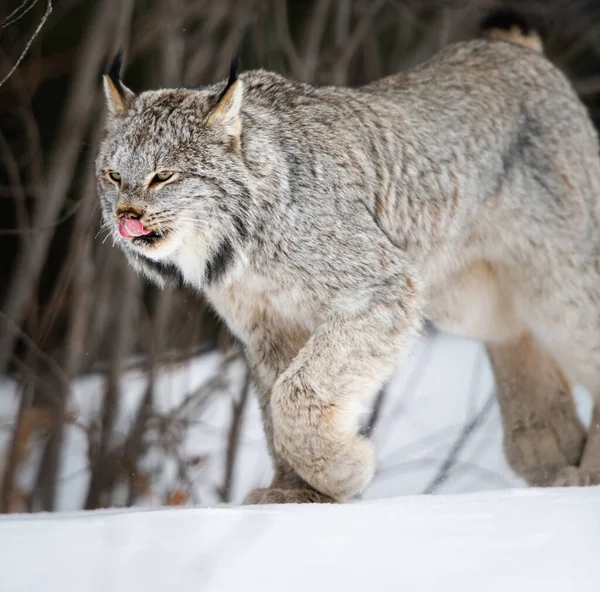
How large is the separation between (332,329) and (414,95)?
117 cm

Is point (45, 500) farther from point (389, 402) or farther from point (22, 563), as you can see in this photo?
point (22, 563)

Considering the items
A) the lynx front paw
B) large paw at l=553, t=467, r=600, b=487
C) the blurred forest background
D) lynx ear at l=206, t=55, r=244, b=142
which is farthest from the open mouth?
large paw at l=553, t=467, r=600, b=487

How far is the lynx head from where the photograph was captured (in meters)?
3.52

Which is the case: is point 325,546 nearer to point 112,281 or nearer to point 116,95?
point 116,95

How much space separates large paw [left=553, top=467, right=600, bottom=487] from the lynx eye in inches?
82.7

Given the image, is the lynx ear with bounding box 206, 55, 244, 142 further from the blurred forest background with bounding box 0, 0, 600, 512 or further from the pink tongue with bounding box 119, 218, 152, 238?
the blurred forest background with bounding box 0, 0, 600, 512

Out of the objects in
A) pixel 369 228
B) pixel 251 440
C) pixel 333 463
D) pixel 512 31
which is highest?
pixel 512 31

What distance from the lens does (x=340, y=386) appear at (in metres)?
3.72

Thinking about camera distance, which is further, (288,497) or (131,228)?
(288,497)

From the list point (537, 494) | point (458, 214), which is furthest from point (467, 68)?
point (537, 494)

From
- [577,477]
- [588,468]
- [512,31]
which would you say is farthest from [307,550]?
[512,31]

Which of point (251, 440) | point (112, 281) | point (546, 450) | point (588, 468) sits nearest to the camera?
point (588, 468)

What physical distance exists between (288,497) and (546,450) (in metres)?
1.58

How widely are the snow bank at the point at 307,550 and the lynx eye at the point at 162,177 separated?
1072 millimetres
